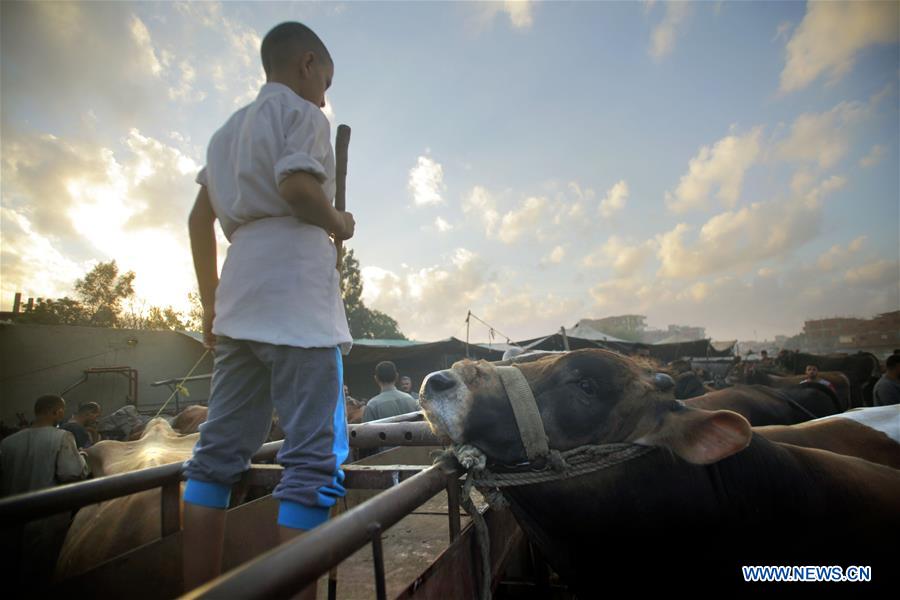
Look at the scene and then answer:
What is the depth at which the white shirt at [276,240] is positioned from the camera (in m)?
1.33

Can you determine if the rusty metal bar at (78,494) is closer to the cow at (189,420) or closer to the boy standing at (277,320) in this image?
the boy standing at (277,320)

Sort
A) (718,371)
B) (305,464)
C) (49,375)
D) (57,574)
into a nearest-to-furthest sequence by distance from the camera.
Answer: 1. (305,464)
2. (57,574)
3. (49,375)
4. (718,371)

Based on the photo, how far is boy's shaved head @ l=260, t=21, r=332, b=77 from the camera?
1674mm

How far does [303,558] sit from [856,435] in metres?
3.97

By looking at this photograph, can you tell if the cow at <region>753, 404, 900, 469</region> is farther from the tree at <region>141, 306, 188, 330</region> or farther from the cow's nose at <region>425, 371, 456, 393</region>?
the tree at <region>141, 306, 188, 330</region>

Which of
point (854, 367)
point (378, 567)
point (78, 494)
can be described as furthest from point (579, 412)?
point (854, 367)

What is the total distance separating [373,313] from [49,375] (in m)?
29.3

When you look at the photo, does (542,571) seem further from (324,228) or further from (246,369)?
(324,228)

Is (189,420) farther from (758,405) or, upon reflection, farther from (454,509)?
(758,405)

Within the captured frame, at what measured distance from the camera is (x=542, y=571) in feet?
7.57

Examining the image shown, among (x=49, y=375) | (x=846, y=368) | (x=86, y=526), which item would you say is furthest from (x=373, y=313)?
(x=86, y=526)

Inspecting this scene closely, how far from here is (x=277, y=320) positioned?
52.2 inches

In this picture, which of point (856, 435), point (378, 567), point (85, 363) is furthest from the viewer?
point (85, 363)

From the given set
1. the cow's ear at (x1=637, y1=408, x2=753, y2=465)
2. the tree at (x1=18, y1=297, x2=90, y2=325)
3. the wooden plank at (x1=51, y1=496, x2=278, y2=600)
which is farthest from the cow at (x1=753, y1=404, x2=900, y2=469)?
the tree at (x1=18, y1=297, x2=90, y2=325)
